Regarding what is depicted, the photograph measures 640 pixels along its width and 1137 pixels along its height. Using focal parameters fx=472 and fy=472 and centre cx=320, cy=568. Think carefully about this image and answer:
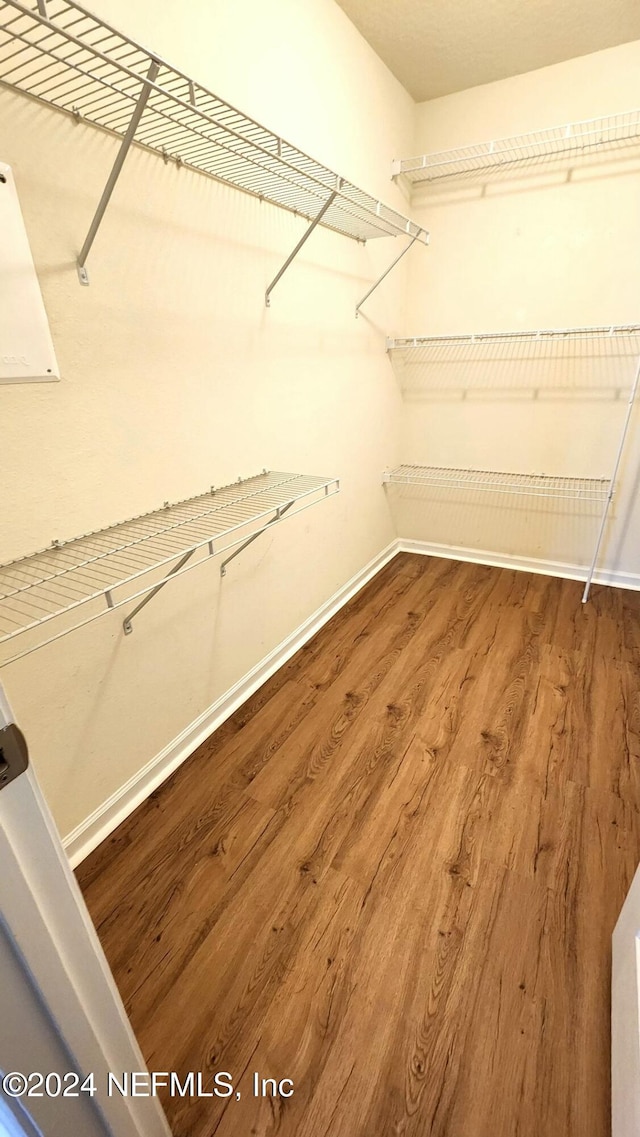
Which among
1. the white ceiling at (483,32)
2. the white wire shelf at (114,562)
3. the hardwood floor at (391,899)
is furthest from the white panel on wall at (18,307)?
the white ceiling at (483,32)

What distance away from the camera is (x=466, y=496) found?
10.3ft

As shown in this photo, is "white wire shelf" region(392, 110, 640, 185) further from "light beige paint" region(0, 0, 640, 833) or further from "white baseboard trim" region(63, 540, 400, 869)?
"white baseboard trim" region(63, 540, 400, 869)

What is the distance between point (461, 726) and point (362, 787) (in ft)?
1.63

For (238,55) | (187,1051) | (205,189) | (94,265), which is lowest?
(187,1051)

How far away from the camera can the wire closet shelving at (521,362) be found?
2.48 metres

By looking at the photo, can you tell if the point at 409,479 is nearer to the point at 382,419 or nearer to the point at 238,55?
the point at 382,419

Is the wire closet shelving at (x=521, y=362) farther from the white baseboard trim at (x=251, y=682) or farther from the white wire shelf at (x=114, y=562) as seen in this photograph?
the white wire shelf at (x=114, y=562)

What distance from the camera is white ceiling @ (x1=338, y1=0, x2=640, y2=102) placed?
5.97 feet

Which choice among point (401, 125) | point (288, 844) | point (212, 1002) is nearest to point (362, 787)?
point (288, 844)

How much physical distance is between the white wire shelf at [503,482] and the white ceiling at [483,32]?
191 cm

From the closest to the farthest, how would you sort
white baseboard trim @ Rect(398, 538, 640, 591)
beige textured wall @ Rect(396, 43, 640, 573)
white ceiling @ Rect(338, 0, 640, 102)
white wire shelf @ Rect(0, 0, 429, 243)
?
white wire shelf @ Rect(0, 0, 429, 243)
white ceiling @ Rect(338, 0, 640, 102)
beige textured wall @ Rect(396, 43, 640, 573)
white baseboard trim @ Rect(398, 538, 640, 591)

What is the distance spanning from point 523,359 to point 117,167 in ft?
7.86

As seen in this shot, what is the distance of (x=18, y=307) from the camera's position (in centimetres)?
98

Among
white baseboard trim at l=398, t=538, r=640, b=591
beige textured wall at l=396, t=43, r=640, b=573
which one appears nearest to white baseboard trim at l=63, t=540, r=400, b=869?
white baseboard trim at l=398, t=538, r=640, b=591
